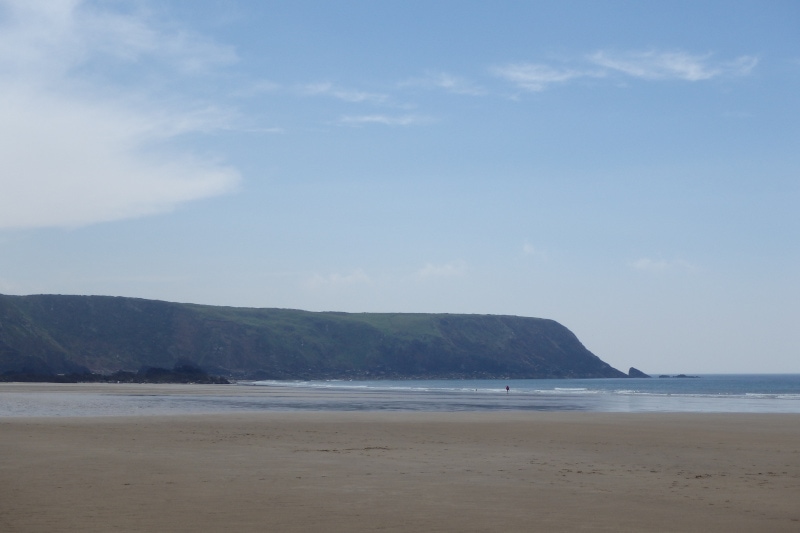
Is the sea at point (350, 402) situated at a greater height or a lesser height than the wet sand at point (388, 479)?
lesser

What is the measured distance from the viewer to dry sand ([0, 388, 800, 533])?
341 inches

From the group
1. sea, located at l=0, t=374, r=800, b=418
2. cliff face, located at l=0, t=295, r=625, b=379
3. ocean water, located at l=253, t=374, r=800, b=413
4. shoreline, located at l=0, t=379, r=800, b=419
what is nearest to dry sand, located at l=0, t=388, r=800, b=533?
shoreline, located at l=0, t=379, r=800, b=419

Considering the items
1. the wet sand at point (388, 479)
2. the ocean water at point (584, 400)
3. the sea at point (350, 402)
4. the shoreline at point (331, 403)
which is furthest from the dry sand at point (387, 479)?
the ocean water at point (584, 400)

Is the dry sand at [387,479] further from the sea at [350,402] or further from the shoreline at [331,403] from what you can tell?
the sea at [350,402]

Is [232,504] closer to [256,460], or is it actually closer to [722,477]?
[256,460]

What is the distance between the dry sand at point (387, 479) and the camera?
28.5 ft

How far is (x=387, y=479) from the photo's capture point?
11.7 metres

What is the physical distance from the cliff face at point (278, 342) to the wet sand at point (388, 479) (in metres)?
97.8

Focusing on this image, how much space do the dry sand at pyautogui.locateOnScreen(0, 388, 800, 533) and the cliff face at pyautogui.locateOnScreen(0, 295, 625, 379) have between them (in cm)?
9741

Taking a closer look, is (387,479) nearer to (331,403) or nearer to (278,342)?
(331,403)

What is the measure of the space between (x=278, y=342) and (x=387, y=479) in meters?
145

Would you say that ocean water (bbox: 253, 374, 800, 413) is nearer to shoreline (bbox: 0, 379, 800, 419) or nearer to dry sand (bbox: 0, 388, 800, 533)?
shoreline (bbox: 0, 379, 800, 419)

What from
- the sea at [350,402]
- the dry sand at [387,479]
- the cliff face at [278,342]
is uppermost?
the cliff face at [278,342]

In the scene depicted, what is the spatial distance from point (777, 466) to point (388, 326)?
165673mm
